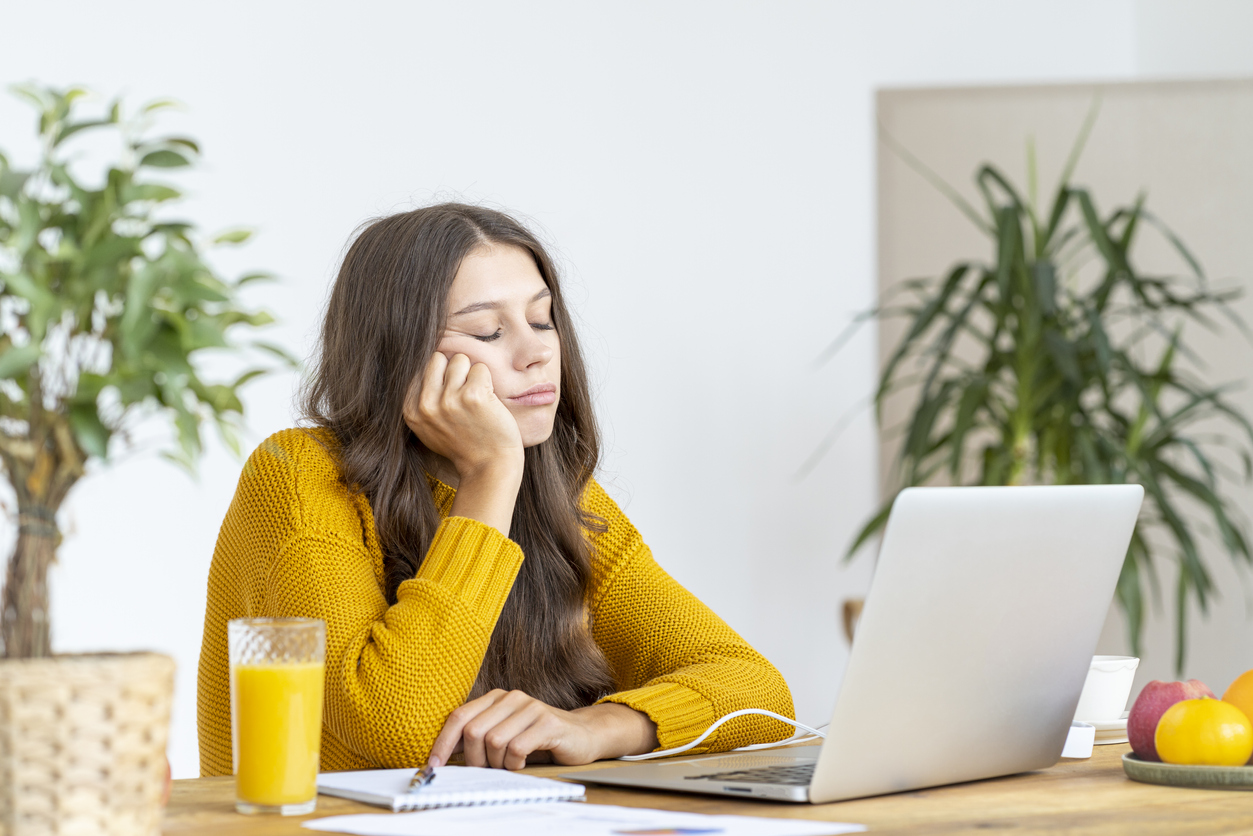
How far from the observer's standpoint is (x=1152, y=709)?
3.56ft

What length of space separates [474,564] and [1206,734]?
690 millimetres

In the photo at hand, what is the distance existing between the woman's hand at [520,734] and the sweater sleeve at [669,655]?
0.07m

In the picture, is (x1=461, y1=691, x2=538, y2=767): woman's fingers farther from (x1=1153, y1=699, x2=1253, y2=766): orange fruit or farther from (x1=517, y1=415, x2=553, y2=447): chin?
(x1=1153, y1=699, x2=1253, y2=766): orange fruit

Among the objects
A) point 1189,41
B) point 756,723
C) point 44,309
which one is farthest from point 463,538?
point 1189,41

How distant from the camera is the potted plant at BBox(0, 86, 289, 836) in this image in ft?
2.25

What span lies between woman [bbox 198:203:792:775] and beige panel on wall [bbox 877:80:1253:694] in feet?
6.91

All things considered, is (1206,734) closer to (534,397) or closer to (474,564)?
(474,564)

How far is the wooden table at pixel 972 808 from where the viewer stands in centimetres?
86

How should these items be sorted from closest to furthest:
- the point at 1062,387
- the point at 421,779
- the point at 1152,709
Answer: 1. the point at 421,779
2. the point at 1152,709
3. the point at 1062,387

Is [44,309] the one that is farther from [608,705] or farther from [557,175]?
[557,175]

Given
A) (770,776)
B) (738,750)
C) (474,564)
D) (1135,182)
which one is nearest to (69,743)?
(770,776)

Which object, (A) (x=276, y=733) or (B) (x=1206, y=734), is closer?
(A) (x=276, y=733)

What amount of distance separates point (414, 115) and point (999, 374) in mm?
1524

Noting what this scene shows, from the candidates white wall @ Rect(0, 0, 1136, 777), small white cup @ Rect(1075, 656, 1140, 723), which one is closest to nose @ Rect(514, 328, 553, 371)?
small white cup @ Rect(1075, 656, 1140, 723)
